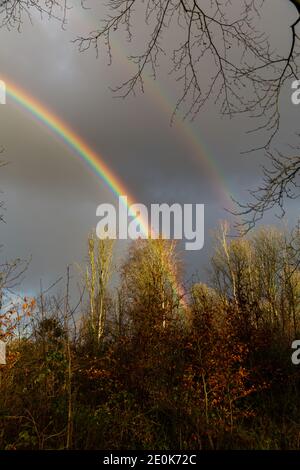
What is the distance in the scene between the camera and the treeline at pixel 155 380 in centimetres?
539

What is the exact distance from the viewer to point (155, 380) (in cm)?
871

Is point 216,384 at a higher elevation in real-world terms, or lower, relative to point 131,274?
lower

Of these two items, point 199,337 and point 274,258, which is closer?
point 199,337

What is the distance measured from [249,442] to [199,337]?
254 centimetres

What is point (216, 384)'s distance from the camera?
25.6 ft

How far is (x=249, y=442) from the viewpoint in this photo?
539 cm

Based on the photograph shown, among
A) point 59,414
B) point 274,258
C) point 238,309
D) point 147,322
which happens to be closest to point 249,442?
point 59,414

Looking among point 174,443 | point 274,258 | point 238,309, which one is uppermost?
point 274,258

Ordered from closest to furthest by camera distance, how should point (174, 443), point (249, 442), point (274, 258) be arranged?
point (249, 442), point (174, 443), point (274, 258)

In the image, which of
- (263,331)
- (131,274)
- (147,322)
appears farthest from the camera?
(131,274)

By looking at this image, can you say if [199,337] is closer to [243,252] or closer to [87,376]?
[87,376]

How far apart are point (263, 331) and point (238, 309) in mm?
769

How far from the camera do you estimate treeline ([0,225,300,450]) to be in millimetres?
5391
